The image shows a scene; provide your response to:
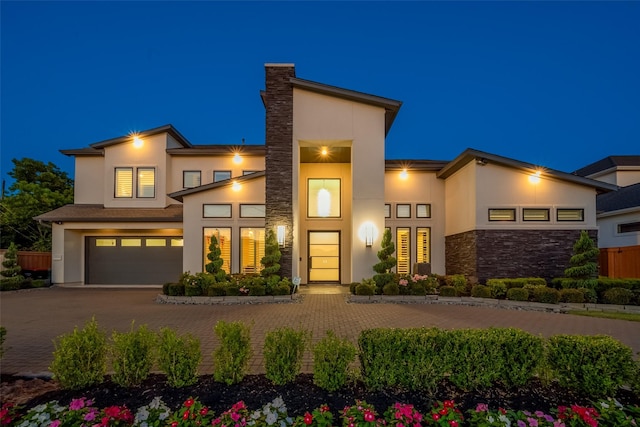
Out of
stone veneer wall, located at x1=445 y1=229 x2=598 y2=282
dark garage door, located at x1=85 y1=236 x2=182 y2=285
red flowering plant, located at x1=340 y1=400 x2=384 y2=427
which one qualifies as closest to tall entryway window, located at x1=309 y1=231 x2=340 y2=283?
stone veneer wall, located at x1=445 y1=229 x2=598 y2=282

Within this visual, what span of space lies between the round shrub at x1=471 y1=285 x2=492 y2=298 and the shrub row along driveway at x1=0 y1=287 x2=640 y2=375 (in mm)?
984

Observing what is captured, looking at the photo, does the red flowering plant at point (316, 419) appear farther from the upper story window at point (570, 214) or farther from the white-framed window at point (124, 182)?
the white-framed window at point (124, 182)

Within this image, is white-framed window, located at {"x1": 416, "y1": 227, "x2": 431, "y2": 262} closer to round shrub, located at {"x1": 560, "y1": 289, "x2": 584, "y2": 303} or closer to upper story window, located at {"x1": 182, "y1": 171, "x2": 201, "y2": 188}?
round shrub, located at {"x1": 560, "y1": 289, "x2": 584, "y2": 303}

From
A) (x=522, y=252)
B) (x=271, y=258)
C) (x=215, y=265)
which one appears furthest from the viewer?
(x=522, y=252)

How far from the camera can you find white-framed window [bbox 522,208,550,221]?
44.6 ft

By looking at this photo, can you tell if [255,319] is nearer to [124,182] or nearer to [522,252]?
[522,252]

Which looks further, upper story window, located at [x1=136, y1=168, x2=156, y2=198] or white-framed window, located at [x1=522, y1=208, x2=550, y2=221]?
upper story window, located at [x1=136, y1=168, x2=156, y2=198]

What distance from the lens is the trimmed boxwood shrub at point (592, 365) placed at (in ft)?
12.1

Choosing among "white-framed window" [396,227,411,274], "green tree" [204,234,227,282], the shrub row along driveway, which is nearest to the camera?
the shrub row along driveway

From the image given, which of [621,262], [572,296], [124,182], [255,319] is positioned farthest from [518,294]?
[124,182]

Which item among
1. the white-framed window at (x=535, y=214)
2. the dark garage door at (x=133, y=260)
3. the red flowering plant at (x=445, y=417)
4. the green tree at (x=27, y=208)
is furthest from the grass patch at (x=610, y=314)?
the green tree at (x=27, y=208)

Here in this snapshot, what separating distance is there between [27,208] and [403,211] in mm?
24515

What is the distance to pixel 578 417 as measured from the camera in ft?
10.1

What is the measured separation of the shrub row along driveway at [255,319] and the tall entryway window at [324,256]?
3294 mm
